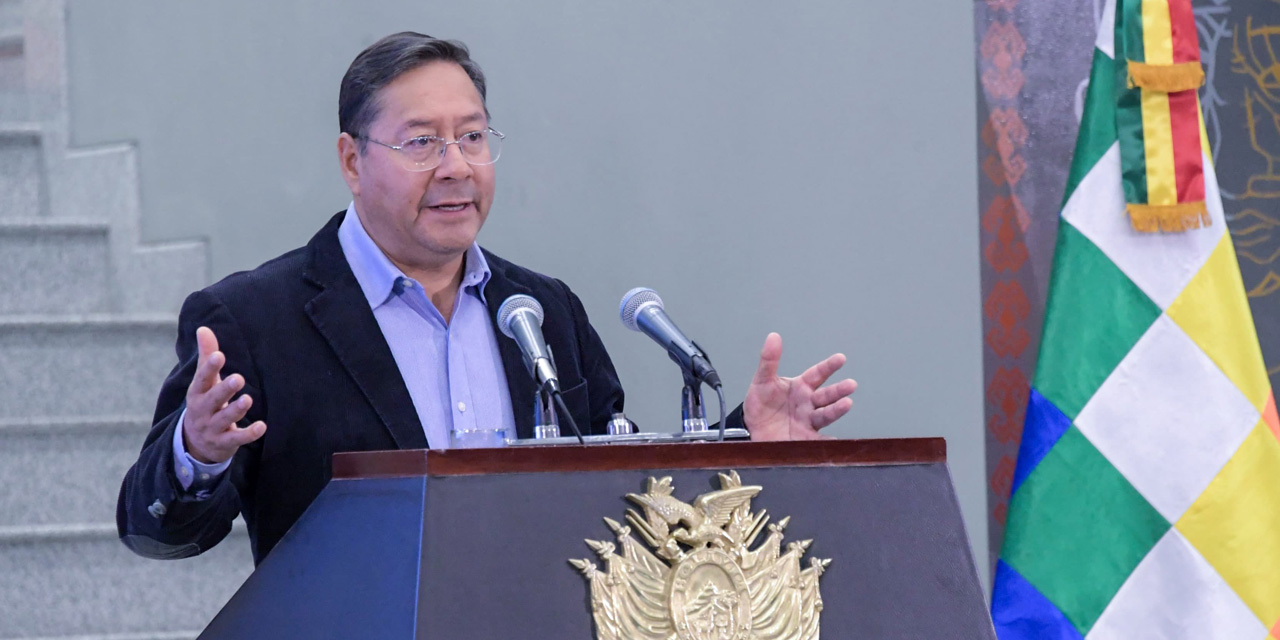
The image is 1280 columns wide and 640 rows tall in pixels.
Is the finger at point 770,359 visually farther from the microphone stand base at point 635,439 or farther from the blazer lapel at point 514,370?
the blazer lapel at point 514,370

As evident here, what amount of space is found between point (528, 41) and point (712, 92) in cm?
47

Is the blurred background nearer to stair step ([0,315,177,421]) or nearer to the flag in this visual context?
stair step ([0,315,177,421])

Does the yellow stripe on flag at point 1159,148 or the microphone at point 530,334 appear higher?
the yellow stripe on flag at point 1159,148

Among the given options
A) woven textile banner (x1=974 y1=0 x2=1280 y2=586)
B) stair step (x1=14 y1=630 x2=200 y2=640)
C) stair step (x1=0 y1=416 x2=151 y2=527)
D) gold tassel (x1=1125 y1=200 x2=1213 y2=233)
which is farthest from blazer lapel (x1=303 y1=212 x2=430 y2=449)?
woven textile banner (x1=974 y1=0 x2=1280 y2=586)

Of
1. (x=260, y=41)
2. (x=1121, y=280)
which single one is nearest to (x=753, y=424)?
(x=1121, y=280)

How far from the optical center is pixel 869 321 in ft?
10.8

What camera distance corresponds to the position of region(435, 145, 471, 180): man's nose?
1.88m

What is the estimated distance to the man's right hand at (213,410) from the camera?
137cm

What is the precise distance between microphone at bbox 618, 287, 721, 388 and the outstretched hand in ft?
0.53

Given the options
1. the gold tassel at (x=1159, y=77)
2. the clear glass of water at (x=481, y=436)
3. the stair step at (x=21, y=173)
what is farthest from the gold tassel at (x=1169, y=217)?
the stair step at (x=21, y=173)

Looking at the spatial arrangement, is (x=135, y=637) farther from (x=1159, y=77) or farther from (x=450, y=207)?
(x=1159, y=77)

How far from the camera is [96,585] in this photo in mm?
2734

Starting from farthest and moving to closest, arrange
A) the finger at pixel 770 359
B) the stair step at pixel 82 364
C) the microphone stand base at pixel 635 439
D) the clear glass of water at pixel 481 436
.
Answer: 1. the stair step at pixel 82 364
2. the finger at pixel 770 359
3. the clear glass of water at pixel 481 436
4. the microphone stand base at pixel 635 439

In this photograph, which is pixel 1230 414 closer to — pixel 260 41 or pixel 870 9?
pixel 870 9
